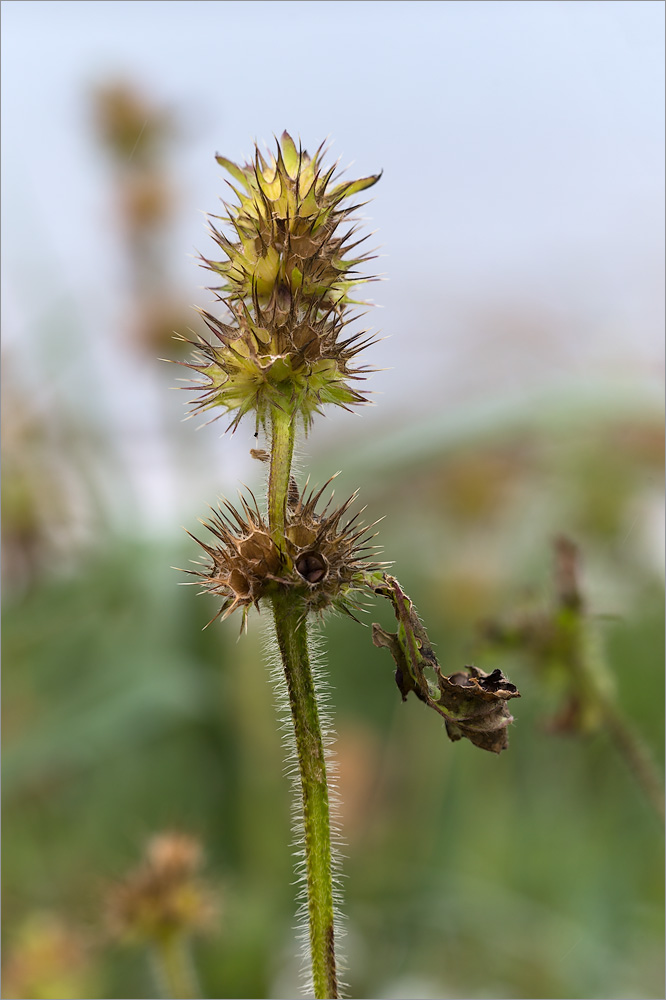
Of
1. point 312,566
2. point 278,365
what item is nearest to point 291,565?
point 312,566

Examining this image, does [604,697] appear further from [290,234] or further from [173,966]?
[290,234]

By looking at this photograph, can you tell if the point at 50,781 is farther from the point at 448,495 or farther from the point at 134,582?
the point at 448,495

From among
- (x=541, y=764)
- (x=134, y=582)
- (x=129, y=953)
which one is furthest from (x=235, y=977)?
(x=541, y=764)

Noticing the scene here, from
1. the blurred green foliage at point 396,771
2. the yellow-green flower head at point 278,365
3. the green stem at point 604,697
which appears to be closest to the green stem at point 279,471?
the yellow-green flower head at point 278,365

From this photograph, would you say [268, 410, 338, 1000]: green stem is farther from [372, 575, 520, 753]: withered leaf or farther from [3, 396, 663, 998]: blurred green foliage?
[3, 396, 663, 998]: blurred green foliage

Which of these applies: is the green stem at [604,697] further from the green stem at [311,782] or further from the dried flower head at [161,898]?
the green stem at [311,782]

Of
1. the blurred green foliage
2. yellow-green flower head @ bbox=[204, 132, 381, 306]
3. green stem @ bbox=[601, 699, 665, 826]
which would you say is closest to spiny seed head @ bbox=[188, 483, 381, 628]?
yellow-green flower head @ bbox=[204, 132, 381, 306]

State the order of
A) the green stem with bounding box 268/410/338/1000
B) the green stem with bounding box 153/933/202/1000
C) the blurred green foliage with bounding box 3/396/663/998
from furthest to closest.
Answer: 1. the blurred green foliage with bounding box 3/396/663/998
2. the green stem with bounding box 153/933/202/1000
3. the green stem with bounding box 268/410/338/1000
